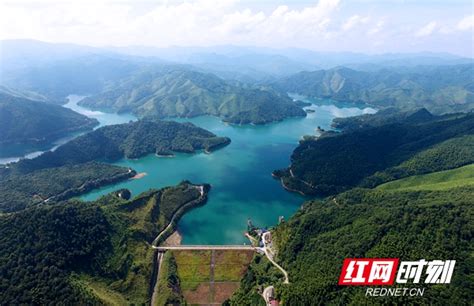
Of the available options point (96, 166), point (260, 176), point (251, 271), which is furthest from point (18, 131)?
point (251, 271)

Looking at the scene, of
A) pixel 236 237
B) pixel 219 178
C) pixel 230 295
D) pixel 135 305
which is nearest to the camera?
pixel 135 305

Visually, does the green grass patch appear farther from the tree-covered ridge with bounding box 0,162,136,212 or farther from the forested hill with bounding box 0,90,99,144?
the forested hill with bounding box 0,90,99,144

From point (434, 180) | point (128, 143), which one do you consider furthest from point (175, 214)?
point (434, 180)

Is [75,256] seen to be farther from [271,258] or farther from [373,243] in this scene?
[373,243]

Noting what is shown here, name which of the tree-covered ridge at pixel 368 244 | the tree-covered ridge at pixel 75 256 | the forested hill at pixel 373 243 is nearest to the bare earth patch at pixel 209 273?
the tree-covered ridge at pixel 368 244

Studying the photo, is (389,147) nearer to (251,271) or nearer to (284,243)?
(284,243)

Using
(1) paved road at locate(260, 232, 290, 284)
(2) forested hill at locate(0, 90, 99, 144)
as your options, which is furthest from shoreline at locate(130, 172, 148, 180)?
(2) forested hill at locate(0, 90, 99, 144)
